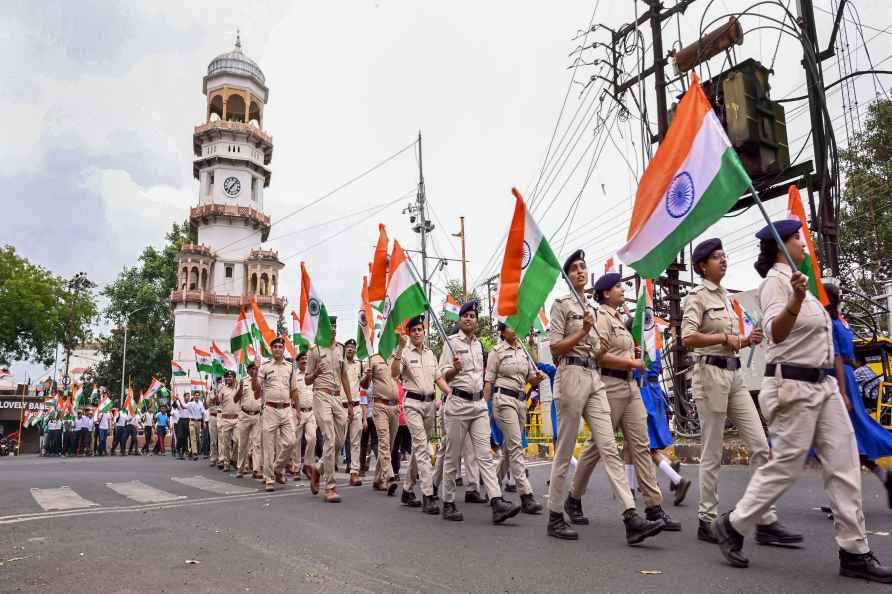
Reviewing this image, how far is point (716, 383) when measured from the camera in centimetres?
492

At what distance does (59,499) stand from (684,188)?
840cm

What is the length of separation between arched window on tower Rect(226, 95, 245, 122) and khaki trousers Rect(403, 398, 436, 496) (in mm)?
51587

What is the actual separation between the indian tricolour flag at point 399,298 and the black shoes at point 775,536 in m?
4.06

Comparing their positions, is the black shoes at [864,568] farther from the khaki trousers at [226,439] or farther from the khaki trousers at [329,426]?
the khaki trousers at [226,439]

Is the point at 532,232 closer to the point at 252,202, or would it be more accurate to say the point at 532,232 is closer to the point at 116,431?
the point at 116,431

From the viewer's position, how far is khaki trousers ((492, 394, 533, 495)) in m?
6.72

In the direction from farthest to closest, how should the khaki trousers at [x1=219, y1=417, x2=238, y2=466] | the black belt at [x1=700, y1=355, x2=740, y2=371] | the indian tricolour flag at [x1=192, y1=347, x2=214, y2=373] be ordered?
the indian tricolour flag at [x1=192, y1=347, x2=214, y2=373] < the khaki trousers at [x1=219, y1=417, x2=238, y2=466] < the black belt at [x1=700, y1=355, x2=740, y2=371]

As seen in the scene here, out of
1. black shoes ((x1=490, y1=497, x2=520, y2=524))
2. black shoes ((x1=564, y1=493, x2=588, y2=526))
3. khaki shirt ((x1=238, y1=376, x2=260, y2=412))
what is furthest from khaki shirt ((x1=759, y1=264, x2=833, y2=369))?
khaki shirt ((x1=238, y1=376, x2=260, y2=412))

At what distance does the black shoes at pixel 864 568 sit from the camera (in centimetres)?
356

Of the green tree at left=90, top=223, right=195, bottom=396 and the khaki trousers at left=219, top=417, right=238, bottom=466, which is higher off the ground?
the green tree at left=90, top=223, right=195, bottom=396

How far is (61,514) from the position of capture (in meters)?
7.23

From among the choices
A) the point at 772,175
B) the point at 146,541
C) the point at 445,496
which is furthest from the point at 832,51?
the point at 146,541

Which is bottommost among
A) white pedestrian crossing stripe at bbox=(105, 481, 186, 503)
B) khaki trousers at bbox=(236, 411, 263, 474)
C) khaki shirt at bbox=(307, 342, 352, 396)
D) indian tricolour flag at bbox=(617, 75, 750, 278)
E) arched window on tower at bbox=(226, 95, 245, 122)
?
white pedestrian crossing stripe at bbox=(105, 481, 186, 503)

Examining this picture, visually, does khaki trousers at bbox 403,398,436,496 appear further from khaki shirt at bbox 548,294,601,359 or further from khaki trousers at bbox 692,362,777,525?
khaki trousers at bbox 692,362,777,525
